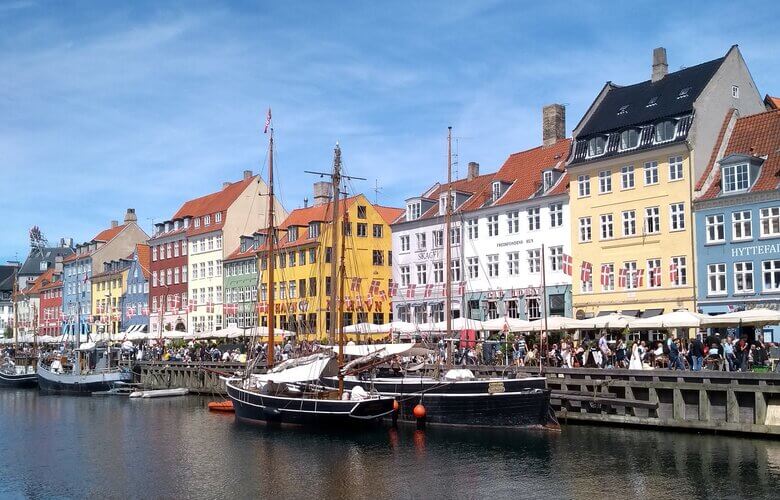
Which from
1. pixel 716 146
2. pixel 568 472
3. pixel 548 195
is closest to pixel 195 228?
pixel 548 195

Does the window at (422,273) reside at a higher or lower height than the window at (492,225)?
lower

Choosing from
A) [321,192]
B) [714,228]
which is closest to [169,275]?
[321,192]

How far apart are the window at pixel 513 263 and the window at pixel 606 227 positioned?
6972mm

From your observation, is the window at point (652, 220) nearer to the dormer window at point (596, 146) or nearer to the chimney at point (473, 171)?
the dormer window at point (596, 146)

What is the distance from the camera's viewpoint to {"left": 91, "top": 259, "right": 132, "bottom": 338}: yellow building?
105750 millimetres

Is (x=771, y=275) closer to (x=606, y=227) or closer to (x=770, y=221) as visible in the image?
(x=770, y=221)

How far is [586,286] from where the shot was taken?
2207 inches

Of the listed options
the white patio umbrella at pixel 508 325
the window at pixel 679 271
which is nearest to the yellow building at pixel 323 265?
the white patio umbrella at pixel 508 325

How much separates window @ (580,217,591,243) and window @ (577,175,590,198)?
151 centimetres

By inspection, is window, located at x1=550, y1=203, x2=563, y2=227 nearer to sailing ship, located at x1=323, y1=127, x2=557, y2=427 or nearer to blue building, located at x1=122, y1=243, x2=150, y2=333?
sailing ship, located at x1=323, y1=127, x2=557, y2=427

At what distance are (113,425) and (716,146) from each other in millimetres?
36447

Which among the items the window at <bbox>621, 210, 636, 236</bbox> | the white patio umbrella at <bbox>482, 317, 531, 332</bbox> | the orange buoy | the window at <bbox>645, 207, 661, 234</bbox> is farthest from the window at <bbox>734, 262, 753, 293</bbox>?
the orange buoy

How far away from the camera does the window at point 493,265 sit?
205 feet

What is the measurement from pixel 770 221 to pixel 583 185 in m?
12.6
